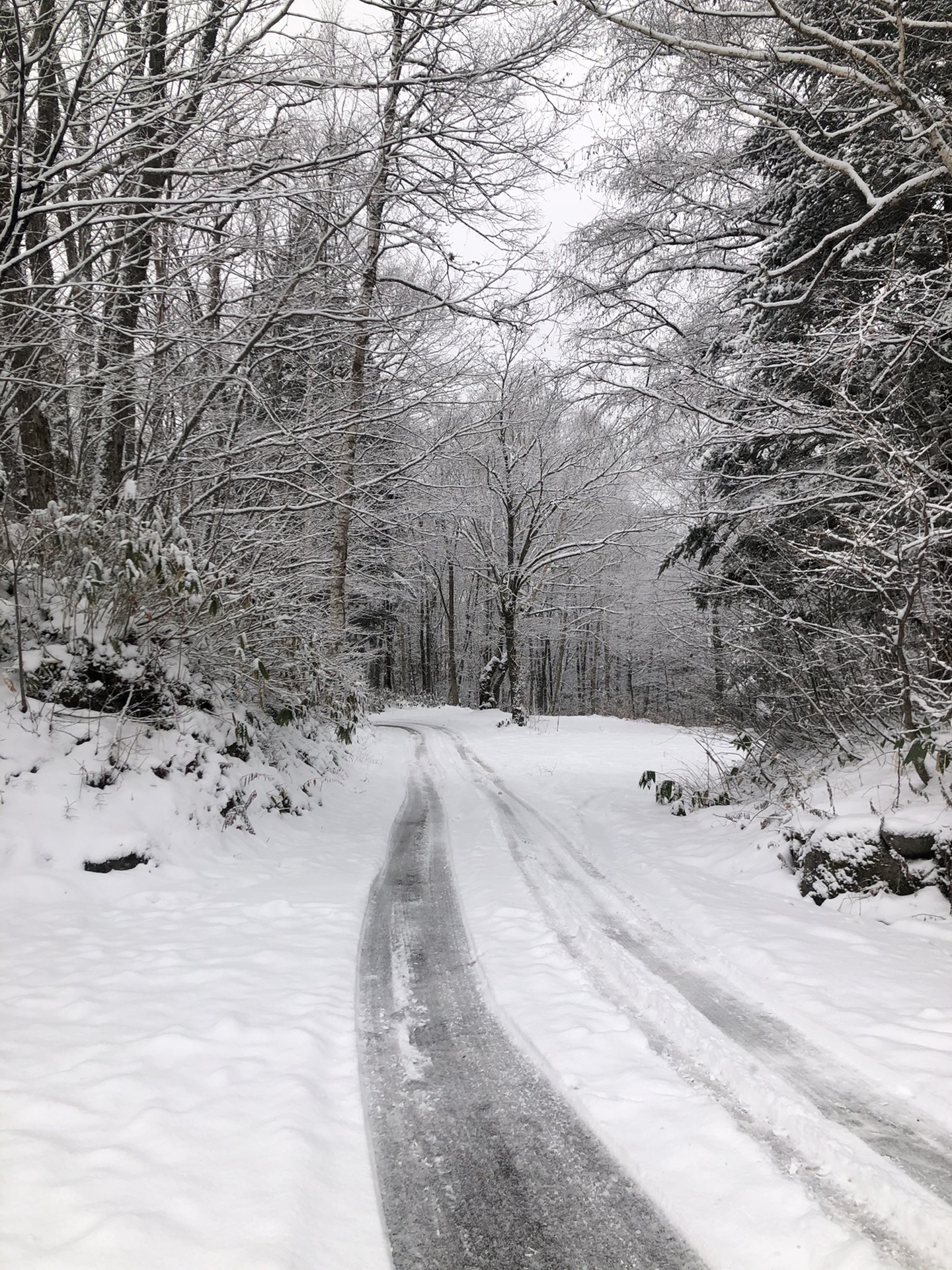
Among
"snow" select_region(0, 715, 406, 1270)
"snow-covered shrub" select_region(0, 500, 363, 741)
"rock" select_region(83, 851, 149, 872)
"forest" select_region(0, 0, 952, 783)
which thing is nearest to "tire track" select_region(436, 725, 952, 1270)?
"snow" select_region(0, 715, 406, 1270)

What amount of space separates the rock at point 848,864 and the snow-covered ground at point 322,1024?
0.13 metres

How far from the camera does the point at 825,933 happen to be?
4.25m

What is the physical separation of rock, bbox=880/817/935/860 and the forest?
0.47 m

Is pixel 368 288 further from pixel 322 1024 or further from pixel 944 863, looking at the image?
pixel 944 863

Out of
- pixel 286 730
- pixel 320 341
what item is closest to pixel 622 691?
pixel 286 730

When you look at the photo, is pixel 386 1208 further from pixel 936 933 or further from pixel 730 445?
pixel 730 445

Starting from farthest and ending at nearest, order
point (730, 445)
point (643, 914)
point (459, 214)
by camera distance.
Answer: point (730, 445)
point (459, 214)
point (643, 914)

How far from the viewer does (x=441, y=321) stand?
6.41 metres

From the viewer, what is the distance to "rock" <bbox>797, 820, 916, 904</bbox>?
15.1ft

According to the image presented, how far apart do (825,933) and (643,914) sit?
1.19 metres

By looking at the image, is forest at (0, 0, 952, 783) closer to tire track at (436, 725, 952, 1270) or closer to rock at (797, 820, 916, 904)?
rock at (797, 820, 916, 904)

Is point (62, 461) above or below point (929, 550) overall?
above

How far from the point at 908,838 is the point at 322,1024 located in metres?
4.15

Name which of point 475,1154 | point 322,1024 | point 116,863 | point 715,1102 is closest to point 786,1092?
point 715,1102
